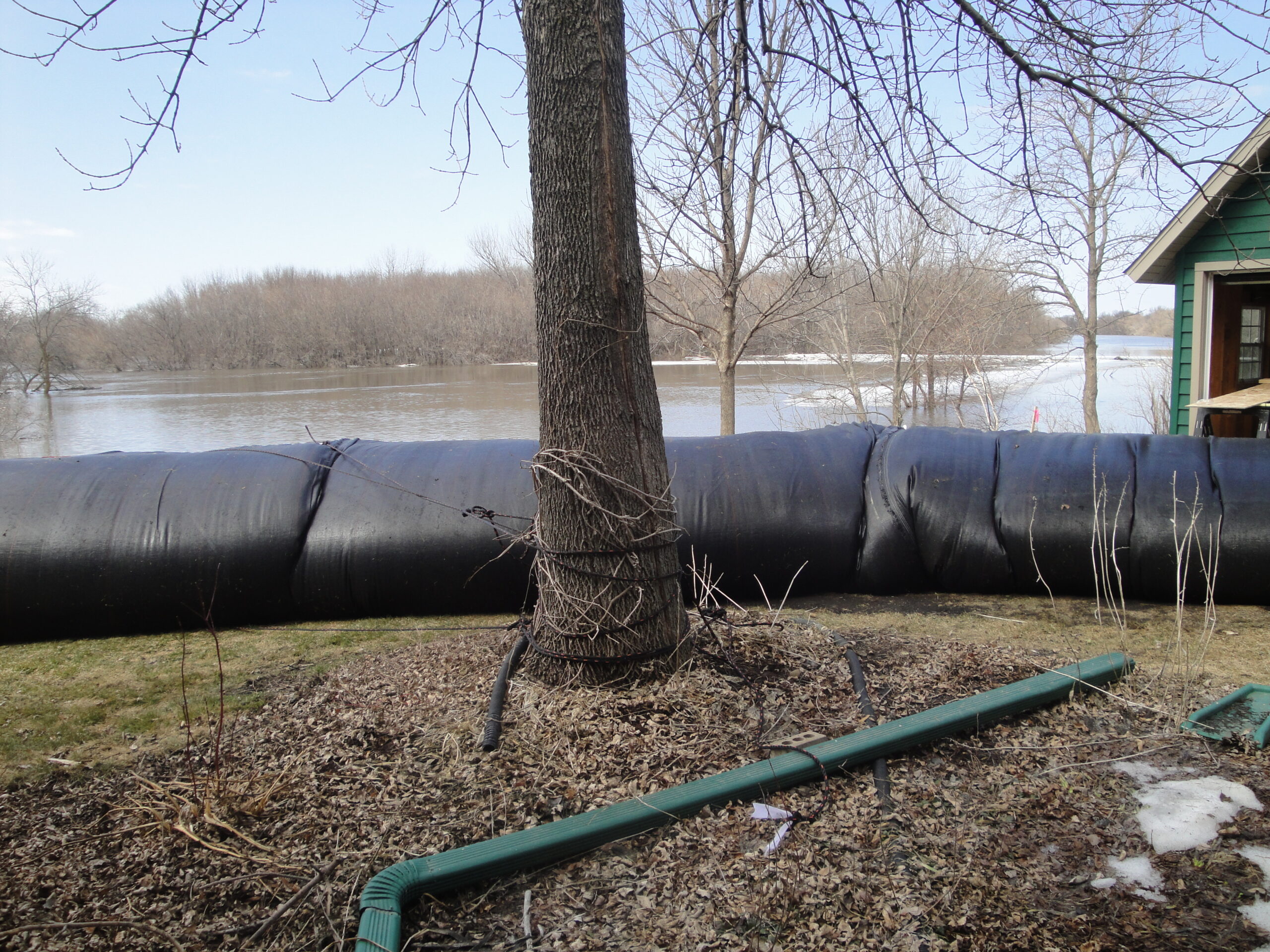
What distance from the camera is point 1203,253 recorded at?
8.20 metres

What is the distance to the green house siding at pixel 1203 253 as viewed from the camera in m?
7.77

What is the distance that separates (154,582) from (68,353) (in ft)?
87.5

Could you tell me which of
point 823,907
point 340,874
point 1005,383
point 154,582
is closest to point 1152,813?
point 823,907

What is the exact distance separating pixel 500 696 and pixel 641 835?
2.59 feet

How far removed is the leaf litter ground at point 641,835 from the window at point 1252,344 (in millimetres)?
8709

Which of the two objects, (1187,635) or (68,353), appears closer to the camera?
(1187,635)

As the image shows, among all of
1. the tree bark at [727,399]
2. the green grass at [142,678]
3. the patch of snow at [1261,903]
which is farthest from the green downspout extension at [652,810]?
the tree bark at [727,399]

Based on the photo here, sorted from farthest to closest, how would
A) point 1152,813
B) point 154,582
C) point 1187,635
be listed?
point 154,582, point 1187,635, point 1152,813

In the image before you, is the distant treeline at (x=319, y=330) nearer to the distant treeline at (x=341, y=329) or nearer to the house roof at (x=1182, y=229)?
the distant treeline at (x=341, y=329)

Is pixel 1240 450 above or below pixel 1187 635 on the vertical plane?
above

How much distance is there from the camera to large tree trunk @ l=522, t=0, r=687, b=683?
269 centimetres

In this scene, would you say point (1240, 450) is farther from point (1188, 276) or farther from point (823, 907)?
point (1188, 276)

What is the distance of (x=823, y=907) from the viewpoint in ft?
5.88

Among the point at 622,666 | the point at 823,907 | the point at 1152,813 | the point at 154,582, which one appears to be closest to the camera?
the point at 823,907
